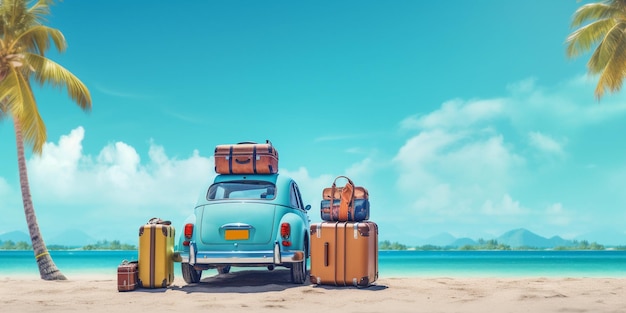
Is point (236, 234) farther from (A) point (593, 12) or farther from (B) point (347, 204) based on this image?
(A) point (593, 12)

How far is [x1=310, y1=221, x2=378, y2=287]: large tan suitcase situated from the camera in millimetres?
12172

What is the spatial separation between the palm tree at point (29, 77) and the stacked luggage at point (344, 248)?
29.0 feet

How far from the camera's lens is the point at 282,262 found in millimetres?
12156

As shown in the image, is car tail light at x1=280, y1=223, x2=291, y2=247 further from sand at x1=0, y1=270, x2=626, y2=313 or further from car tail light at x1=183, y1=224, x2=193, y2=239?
car tail light at x1=183, y1=224, x2=193, y2=239

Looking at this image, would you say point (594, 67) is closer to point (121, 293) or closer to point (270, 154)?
point (270, 154)

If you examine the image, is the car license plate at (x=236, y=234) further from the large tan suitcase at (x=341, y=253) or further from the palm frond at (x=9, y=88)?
the palm frond at (x=9, y=88)

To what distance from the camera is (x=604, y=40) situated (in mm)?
20750

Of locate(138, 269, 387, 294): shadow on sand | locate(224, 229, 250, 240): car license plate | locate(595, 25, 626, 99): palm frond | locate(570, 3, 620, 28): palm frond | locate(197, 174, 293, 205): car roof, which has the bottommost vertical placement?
locate(138, 269, 387, 294): shadow on sand

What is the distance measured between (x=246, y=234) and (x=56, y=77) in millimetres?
9169

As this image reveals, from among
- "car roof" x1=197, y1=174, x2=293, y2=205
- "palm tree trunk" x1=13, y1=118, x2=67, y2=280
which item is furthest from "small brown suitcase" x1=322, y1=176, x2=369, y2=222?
"palm tree trunk" x1=13, y1=118, x2=67, y2=280

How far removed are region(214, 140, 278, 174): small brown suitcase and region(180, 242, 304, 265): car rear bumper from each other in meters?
1.68

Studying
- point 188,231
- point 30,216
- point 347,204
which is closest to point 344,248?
point 347,204

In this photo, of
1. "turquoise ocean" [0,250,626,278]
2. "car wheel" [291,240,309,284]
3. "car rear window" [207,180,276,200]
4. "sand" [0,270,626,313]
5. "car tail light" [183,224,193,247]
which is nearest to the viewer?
"sand" [0,270,626,313]

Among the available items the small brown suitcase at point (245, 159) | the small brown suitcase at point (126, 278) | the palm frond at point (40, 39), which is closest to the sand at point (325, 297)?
the small brown suitcase at point (126, 278)
